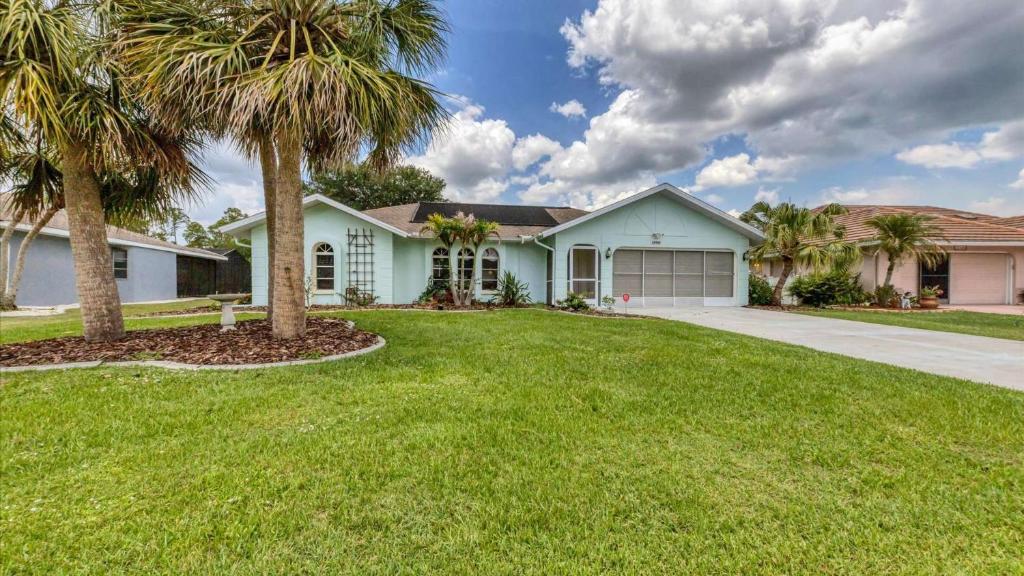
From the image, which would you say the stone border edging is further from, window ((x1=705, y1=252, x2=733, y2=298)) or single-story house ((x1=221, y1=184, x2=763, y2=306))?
window ((x1=705, y1=252, x2=733, y2=298))

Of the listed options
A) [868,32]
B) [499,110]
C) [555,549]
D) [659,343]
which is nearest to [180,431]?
[555,549]

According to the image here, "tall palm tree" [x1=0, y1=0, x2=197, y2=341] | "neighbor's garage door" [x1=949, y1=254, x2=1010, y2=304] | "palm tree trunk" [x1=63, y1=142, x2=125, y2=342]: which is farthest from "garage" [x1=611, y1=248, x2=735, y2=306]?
"palm tree trunk" [x1=63, y1=142, x2=125, y2=342]

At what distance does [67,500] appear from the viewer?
2176 mm

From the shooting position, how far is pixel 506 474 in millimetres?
2518

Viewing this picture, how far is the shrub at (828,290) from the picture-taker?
13.8 m

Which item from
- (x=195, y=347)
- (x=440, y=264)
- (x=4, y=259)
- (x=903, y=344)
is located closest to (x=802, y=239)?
(x=903, y=344)

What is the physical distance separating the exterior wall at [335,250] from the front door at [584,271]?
644 cm

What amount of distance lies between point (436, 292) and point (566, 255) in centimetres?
478

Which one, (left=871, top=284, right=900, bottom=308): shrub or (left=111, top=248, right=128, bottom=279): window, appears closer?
(left=871, top=284, right=900, bottom=308): shrub

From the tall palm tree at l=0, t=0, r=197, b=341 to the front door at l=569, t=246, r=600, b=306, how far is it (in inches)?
428

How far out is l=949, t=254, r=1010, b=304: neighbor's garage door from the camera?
1570 cm

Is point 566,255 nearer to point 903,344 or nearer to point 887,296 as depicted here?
point 903,344

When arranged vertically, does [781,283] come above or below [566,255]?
below

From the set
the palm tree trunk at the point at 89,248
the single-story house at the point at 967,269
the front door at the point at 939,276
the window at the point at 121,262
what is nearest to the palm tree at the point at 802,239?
the single-story house at the point at 967,269
